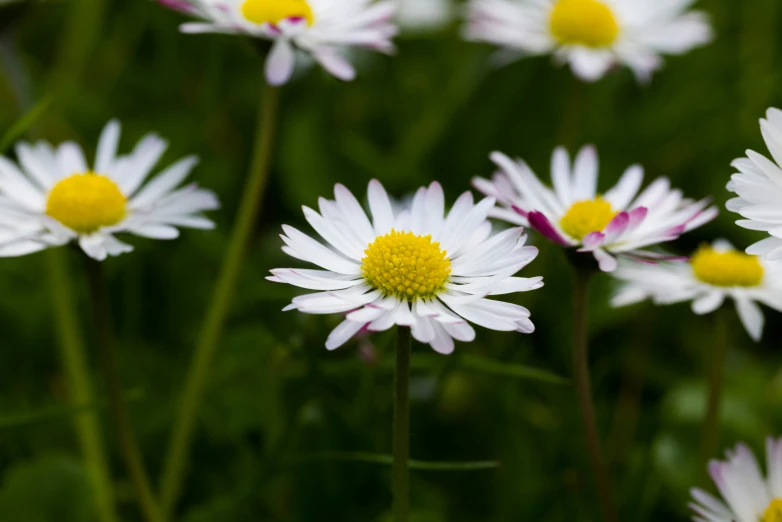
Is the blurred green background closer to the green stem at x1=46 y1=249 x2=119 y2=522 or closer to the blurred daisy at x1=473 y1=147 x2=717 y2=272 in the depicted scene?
the green stem at x1=46 y1=249 x2=119 y2=522

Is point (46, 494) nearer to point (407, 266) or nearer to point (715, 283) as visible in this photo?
point (407, 266)

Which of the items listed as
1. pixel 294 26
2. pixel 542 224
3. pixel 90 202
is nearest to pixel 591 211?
pixel 542 224

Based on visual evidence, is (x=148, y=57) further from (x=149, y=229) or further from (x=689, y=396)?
(x=689, y=396)

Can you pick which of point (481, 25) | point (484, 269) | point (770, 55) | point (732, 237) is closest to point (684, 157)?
point (732, 237)

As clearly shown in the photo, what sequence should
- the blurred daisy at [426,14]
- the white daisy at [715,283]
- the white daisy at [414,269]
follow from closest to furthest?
the white daisy at [414,269] < the white daisy at [715,283] < the blurred daisy at [426,14]

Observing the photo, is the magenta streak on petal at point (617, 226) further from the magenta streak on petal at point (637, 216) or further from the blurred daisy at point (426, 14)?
the blurred daisy at point (426, 14)

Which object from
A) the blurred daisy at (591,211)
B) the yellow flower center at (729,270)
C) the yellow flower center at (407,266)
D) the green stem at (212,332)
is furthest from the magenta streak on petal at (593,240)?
the green stem at (212,332)

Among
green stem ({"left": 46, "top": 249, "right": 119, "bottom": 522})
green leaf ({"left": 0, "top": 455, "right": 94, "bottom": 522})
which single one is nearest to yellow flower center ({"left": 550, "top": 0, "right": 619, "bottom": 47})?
green stem ({"left": 46, "top": 249, "right": 119, "bottom": 522})

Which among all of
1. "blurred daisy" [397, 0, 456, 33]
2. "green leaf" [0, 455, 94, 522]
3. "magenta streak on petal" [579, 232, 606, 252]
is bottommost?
"green leaf" [0, 455, 94, 522]
